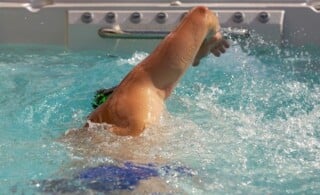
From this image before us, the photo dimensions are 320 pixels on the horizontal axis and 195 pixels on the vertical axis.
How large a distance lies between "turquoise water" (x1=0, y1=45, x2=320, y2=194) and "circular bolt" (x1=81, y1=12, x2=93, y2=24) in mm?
A: 165

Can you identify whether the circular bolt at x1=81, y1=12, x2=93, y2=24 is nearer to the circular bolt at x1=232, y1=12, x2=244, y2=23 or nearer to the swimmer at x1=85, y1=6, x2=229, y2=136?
the circular bolt at x1=232, y1=12, x2=244, y2=23

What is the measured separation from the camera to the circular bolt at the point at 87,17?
3457mm

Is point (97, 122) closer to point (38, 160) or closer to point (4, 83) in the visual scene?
point (38, 160)

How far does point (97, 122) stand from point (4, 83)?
50.5 inches

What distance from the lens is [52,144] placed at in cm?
193

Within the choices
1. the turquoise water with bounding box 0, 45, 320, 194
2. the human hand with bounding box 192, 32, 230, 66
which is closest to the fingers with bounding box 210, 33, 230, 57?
the human hand with bounding box 192, 32, 230, 66

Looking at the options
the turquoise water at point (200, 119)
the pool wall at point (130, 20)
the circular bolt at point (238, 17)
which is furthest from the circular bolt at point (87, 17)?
the circular bolt at point (238, 17)

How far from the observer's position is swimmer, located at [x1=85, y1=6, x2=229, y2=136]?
176 centimetres

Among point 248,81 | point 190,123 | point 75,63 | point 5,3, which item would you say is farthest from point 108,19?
point 190,123

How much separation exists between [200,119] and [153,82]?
1.64ft

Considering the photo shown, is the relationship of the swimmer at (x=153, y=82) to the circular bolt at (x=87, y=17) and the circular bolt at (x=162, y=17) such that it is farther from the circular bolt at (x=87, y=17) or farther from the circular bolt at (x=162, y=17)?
the circular bolt at (x=87, y=17)

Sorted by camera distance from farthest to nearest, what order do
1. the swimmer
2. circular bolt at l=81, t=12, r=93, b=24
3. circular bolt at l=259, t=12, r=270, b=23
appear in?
circular bolt at l=81, t=12, r=93, b=24 → circular bolt at l=259, t=12, r=270, b=23 → the swimmer

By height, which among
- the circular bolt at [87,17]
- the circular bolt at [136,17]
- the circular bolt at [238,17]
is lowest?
the circular bolt at [87,17]

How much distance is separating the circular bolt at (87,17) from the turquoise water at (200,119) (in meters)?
0.16
